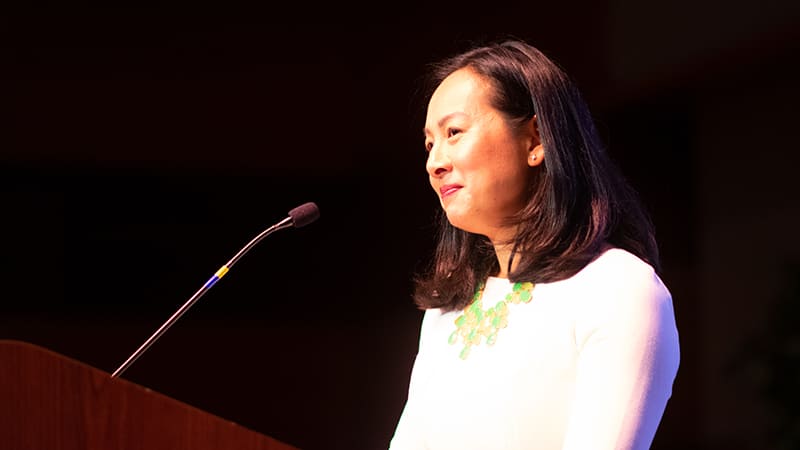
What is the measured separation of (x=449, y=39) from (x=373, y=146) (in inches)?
19.2

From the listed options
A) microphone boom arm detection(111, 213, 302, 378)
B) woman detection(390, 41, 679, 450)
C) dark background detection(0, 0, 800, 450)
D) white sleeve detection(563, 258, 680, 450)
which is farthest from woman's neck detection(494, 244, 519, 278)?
dark background detection(0, 0, 800, 450)

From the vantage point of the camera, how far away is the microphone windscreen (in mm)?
Result: 1658

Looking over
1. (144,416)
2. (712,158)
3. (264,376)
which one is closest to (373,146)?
(264,376)

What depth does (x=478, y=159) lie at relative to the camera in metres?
1.48

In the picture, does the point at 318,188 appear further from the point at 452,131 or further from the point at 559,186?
the point at 559,186

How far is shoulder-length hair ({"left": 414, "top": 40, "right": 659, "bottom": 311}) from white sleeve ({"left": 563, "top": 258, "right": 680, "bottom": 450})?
0.35ft

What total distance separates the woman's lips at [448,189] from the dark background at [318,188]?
1.77 metres

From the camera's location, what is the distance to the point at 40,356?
1168mm

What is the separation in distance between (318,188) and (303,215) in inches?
74.7

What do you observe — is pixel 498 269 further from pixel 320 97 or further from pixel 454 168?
pixel 320 97

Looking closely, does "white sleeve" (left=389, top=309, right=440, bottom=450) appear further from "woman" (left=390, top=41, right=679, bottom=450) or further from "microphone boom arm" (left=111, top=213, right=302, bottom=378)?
"microphone boom arm" (left=111, top=213, right=302, bottom=378)

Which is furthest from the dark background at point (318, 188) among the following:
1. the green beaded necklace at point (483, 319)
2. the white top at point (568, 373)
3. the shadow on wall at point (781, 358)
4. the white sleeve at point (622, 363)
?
the white sleeve at point (622, 363)

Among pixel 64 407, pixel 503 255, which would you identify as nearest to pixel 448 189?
pixel 503 255

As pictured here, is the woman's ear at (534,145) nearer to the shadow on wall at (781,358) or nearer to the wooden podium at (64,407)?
the wooden podium at (64,407)
